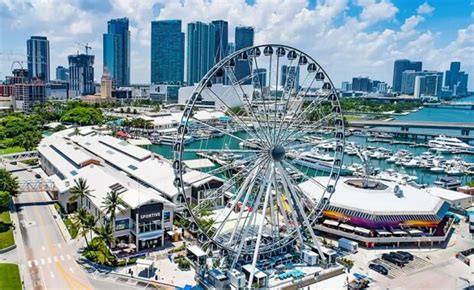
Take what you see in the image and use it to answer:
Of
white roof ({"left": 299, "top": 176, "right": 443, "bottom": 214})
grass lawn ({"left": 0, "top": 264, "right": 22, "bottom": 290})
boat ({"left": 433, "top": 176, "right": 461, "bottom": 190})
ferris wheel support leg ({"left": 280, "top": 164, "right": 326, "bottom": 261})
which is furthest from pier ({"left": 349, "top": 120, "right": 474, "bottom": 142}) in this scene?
grass lawn ({"left": 0, "top": 264, "right": 22, "bottom": 290})

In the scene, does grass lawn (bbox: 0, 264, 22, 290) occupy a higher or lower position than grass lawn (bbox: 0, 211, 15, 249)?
lower

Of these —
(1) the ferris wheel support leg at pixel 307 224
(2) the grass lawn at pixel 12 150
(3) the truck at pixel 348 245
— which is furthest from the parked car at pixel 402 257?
(2) the grass lawn at pixel 12 150

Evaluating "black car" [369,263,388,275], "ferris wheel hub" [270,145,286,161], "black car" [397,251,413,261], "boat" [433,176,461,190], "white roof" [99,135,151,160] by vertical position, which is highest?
"ferris wheel hub" [270,145,286,161]

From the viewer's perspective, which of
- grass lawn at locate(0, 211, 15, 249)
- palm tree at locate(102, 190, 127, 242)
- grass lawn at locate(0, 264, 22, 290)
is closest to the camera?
grass lawn at locate(0, 264, 22, 290)

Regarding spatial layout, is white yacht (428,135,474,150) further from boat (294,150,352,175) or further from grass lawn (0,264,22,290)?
grass lawn (0,264,22,290)

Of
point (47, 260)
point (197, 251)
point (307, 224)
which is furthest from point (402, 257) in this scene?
point (47, 260)

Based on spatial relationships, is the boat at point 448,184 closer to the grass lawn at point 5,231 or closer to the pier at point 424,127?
the pier at point 424,127
